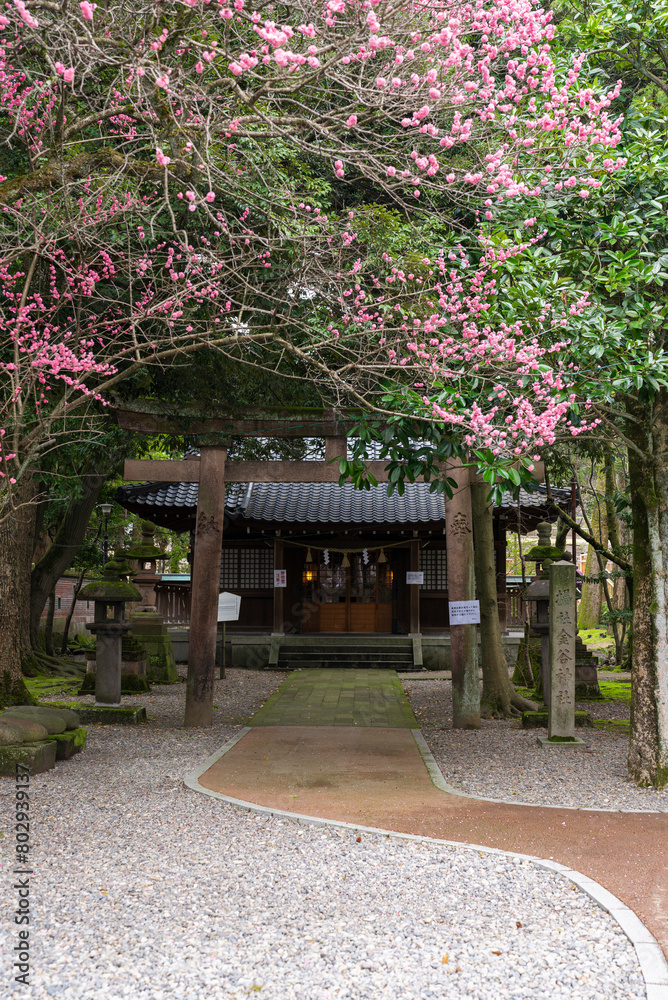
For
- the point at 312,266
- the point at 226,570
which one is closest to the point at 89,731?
the point at 312,266

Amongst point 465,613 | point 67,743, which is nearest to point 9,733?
point 67,743

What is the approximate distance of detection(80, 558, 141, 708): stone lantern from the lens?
1094cm

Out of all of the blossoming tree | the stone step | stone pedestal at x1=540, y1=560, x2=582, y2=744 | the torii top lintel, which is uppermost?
the blossoming tree

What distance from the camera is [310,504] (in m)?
19.8

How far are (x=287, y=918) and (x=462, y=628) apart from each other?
654 cm

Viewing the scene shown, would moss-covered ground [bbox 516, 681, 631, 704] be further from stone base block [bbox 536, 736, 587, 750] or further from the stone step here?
the stone step

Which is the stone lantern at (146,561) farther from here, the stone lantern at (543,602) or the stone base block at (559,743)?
the stone base block at (559,743)

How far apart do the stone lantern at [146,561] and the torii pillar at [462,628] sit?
8.02 m

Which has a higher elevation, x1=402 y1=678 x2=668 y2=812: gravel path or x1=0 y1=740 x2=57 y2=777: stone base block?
x1=0 y1=740 x2=57 y2=777: stone base block

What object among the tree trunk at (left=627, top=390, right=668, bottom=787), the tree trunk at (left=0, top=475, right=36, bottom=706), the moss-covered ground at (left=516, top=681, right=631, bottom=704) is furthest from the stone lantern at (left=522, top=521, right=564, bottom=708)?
the tree trunk at (left=0, top=475, right=36, bottom=706)

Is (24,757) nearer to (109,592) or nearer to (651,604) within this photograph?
(109,592)

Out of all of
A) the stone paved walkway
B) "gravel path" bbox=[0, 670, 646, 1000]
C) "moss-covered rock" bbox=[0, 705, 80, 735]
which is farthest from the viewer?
the stone paved walkway

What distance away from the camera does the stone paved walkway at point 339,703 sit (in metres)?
10.7

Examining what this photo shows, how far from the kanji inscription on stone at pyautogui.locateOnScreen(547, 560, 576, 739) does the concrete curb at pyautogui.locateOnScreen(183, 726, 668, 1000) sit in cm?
171
